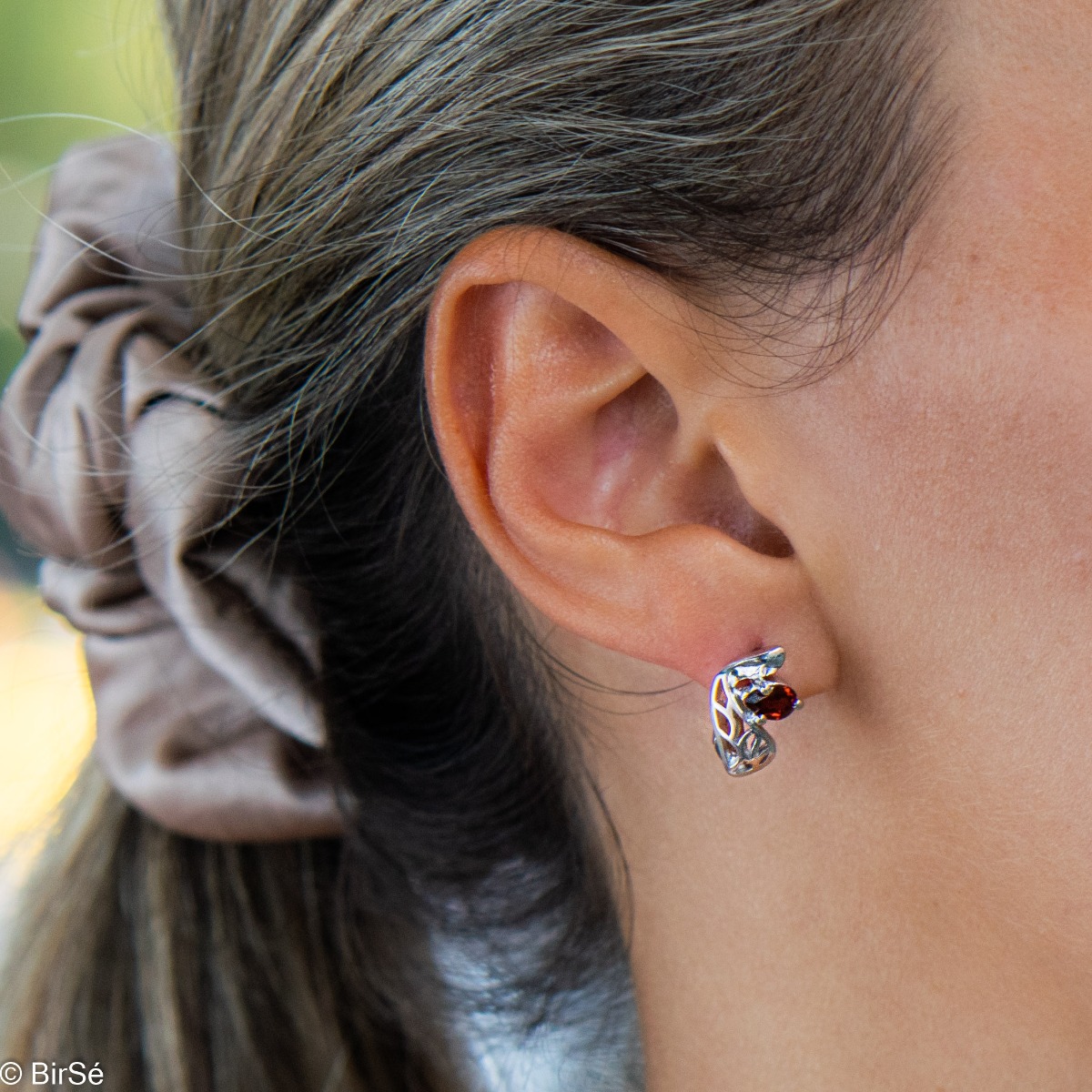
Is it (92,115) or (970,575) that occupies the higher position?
(92,115)

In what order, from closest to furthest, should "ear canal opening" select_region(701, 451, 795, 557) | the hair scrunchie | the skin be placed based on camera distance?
the skin → "ear canal opening" select_region(701, 451, 795, 557) → the hair scrunchie

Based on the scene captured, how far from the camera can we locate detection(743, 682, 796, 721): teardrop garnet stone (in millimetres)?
764

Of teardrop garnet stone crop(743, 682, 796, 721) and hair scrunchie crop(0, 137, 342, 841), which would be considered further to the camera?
hair scrunchie crop(0, 137, 342, 841)

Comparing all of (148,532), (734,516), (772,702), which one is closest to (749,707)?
(772,702)

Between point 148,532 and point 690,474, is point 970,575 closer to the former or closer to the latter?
point 690,474

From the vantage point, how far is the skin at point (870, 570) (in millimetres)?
693

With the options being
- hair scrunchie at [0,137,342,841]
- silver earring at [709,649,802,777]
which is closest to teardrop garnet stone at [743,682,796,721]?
silver earring at [709,649,802,777]

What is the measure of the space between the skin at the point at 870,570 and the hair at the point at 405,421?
49 mm

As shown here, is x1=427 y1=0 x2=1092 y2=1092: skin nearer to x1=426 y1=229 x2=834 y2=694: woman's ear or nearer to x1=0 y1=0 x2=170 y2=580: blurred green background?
x1=426 y1=229 x2=834 y2=694: woman's ear

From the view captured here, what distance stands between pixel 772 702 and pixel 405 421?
356 millimetres

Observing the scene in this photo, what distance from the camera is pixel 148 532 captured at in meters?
1.01

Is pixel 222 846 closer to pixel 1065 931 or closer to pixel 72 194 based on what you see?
pixel 72 194

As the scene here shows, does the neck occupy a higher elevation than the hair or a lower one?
lower

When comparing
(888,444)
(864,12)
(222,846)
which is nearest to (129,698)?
(222,846)
